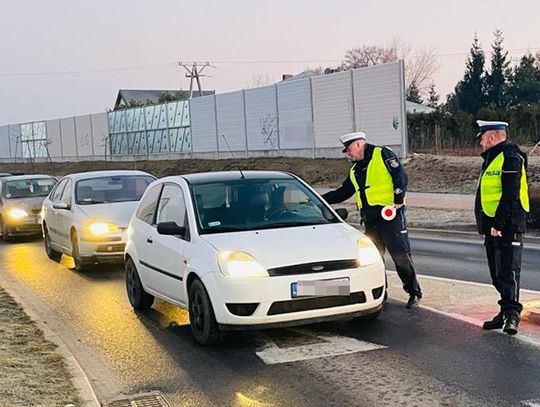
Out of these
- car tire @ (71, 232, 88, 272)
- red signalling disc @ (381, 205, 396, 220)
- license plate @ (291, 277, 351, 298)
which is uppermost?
A: red signalling disc @ (381, 205, 396, 220)

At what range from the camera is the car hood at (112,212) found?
38.0 feet

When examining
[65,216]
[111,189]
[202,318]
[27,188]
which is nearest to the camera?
[202,318]

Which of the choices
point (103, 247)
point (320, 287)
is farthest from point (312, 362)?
point (103, 247)

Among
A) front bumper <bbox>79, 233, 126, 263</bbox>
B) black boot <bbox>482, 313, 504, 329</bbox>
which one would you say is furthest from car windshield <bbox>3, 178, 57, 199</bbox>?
black boot <bbox>482, 313, 504, 329</bbox>

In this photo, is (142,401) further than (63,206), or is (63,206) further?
(63,206)

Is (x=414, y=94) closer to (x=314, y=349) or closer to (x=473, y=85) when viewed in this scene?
(x=473, y=85)

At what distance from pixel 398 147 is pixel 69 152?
152 feet

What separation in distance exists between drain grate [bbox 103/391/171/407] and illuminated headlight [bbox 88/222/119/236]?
6.22 meters

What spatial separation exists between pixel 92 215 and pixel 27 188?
6770 millimetres

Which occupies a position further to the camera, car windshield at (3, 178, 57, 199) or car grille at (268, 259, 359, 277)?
car windshield at (3, 178, 57, 199)

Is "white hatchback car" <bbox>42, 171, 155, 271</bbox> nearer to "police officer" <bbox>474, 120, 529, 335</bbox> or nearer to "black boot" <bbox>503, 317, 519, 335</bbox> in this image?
"police officer" <bbox>474, 120, 529, 335</bbox>

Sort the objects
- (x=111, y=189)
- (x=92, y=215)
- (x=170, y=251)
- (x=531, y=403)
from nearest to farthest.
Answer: (x=531, y=403), (x=170, y=251), (x=92, y=215), (x=111, y=189)

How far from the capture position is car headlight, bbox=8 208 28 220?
16.8 metres

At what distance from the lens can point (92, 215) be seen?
11711 millimetres
